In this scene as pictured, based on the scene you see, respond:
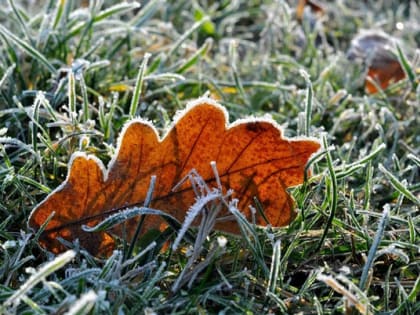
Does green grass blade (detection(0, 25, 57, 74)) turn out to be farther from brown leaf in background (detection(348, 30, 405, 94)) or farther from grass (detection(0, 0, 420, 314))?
brown leaf in background (detection(348, 30, 405, 94))

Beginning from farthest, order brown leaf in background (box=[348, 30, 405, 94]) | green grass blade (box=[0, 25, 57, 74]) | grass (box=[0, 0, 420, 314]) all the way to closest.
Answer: brown leaf in background (box=[348, 30, 405, 94]) → green grass blade (box=[0, 25, 57, 74]) → grass (box=[0, 0, 420, 314])

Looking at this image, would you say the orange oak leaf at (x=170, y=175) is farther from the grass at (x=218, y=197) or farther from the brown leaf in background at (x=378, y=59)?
the brown leaf in background at (x=378, y=59)

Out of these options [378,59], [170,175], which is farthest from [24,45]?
[378,59]

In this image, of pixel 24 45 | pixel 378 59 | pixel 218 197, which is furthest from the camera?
pixel 378 59

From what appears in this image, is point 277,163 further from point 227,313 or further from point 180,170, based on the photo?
point 227,313

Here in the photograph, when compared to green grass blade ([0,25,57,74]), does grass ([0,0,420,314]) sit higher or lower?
lower

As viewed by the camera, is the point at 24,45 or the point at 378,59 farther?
the point at 378,59

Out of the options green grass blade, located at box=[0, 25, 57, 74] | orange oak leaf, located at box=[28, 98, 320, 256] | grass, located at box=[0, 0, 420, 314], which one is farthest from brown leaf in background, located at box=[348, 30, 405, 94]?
green grass blade, located at box=[0, 25, 57, 74]

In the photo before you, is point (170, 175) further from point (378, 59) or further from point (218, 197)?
point (378, 59)
